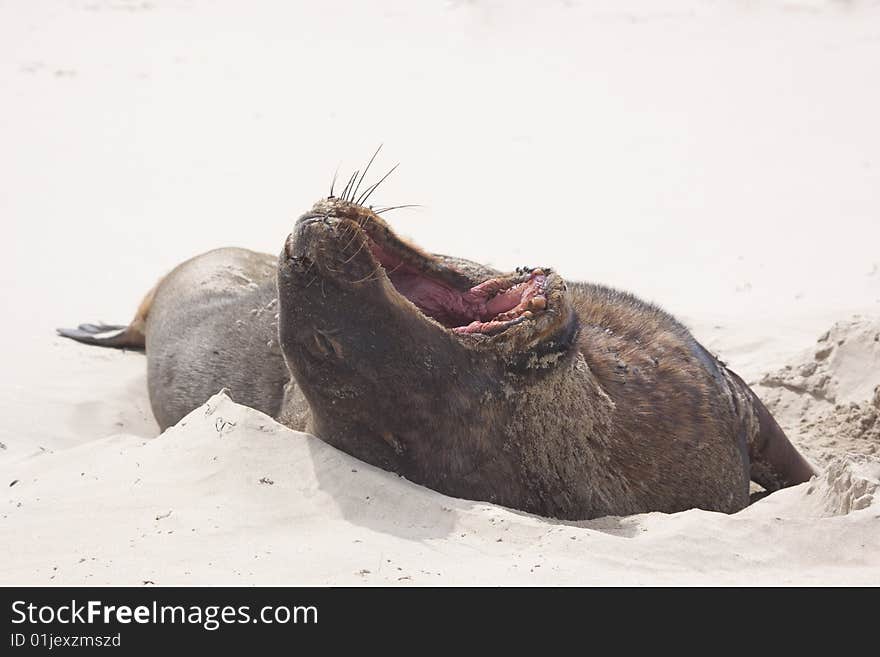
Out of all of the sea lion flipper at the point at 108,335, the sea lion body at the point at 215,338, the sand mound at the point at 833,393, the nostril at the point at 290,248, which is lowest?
the sea lion flipper at the point at 108,335

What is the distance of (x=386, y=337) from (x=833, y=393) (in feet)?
9.62

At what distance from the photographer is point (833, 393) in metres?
5.79

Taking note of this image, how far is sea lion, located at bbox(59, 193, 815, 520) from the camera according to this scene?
369cm

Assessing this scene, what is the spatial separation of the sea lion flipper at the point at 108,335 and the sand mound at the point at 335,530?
332 cm

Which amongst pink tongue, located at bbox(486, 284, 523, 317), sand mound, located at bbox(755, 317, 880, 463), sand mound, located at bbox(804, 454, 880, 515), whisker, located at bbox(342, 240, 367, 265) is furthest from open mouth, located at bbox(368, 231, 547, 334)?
sand mound, located at bbox(755, 317, 880, 463)

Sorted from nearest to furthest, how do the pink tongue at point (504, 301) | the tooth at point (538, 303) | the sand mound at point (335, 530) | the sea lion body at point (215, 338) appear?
the sand mound at point (335, 530) → the tooth at point (538, 303) → the pink tongue at point (504, 301) → the sea lion body at point (215, 338)

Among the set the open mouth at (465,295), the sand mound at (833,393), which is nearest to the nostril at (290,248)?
the open mouth at (465,295)

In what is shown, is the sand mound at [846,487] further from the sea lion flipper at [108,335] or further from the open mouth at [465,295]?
the sea lion flipper at [108,335]

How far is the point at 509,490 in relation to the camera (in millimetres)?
3879

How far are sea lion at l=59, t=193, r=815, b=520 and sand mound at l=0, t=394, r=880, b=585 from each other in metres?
0.18

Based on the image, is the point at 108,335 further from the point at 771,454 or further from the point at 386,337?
the point at 771,454

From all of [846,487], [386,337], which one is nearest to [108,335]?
[386,337]

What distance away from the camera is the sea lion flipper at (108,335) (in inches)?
291

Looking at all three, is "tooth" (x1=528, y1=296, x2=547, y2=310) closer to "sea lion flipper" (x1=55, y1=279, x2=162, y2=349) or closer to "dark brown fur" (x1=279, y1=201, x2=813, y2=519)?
"dark brown fur" (x1=279, y1=201, x2=813, y2=519)
